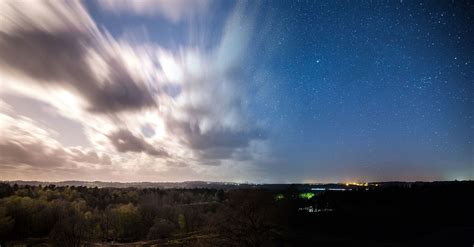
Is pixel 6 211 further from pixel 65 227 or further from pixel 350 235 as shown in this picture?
pixel 350 235

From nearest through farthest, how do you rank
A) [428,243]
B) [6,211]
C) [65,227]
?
1. [428,243]
2. [65,227]
3. [6,211]

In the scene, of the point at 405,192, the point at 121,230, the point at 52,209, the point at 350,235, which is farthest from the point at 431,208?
the point at 52,209

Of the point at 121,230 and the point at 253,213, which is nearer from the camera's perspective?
the point at 253,213

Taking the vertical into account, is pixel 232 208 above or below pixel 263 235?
above

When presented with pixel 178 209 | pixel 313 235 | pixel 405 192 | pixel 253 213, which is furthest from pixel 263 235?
pixel 405 192

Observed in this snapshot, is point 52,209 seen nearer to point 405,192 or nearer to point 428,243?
point 428,243

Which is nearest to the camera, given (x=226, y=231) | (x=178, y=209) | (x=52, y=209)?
(x=226, y=231)

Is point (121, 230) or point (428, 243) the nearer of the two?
point (428, 243)
